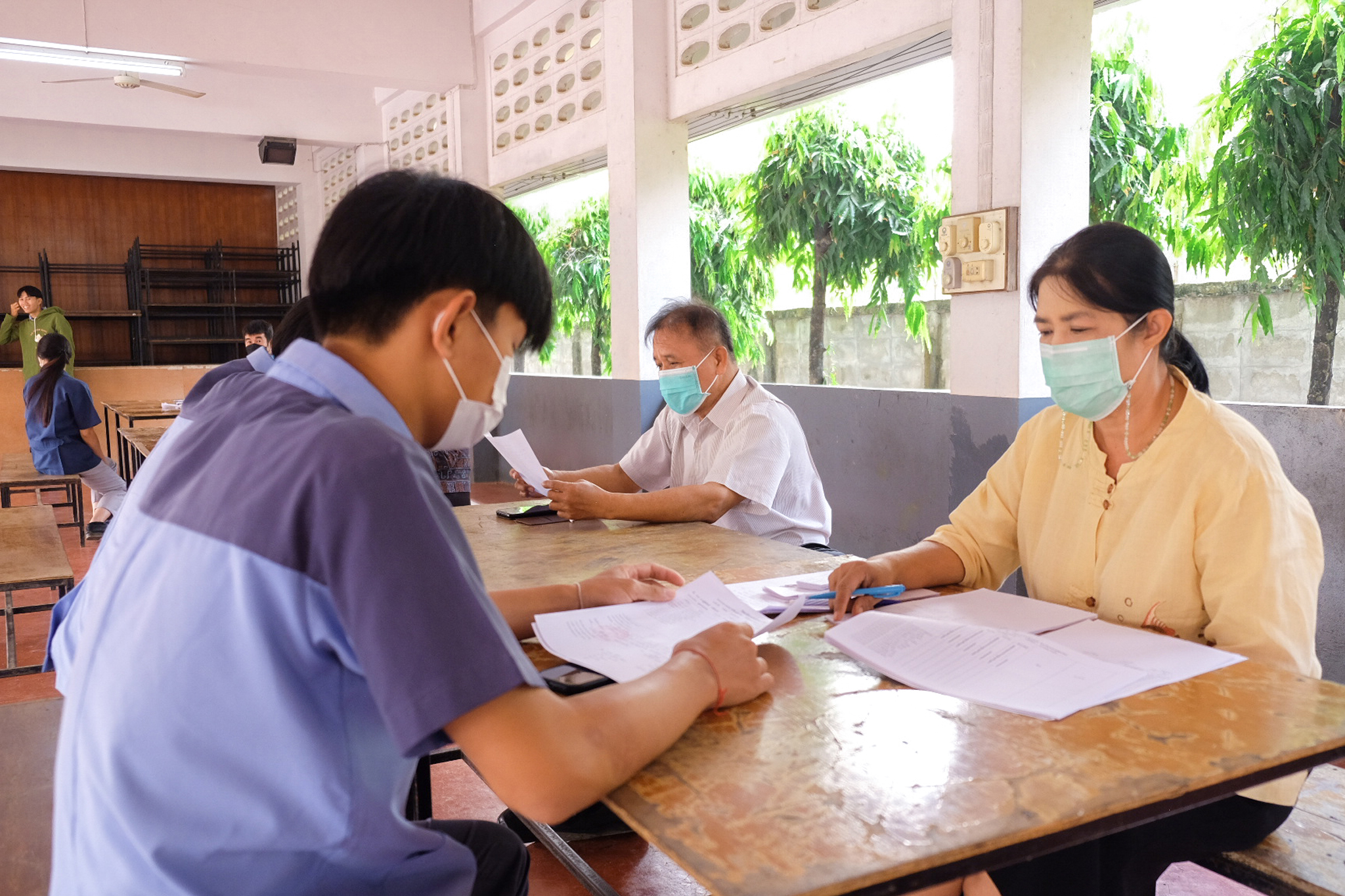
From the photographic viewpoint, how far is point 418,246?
916 mm

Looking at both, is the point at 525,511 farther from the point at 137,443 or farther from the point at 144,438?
the point at 144,438

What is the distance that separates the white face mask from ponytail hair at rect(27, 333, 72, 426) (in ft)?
19.3

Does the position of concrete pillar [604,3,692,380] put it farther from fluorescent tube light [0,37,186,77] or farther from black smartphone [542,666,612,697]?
black smartphone [542,666,612,697]

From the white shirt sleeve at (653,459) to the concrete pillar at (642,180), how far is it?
8.83 feet

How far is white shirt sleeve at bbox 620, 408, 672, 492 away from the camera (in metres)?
3.12

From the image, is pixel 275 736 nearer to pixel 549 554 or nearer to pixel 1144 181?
pixel 549 554

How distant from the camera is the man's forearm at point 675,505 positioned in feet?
8.27

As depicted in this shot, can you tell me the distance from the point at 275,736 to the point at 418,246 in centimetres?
44

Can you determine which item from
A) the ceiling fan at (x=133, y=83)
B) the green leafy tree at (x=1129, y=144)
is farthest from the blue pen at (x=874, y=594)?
the ceiling fan at (x=133, y=83)

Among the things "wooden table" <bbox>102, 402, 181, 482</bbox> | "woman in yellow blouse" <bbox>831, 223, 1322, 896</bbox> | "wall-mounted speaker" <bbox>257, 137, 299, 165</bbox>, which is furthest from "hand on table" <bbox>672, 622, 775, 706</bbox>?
"wall-mounted speaker" <bbox>257, 137, 299, 165</bbox>

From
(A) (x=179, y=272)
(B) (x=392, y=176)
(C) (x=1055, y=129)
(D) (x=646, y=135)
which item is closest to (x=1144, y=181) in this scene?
(C) (x=1055, y=129)

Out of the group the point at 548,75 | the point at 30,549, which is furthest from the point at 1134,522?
the point at 548,75

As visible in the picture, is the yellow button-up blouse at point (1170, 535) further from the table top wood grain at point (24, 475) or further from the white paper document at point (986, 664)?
the table top wood grain at point (24, 475)

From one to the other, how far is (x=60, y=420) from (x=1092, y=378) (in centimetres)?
600
